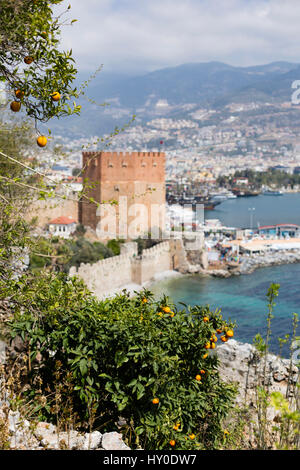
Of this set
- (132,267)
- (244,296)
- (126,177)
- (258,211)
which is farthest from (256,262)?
(258,211)

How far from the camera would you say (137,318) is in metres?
3.26

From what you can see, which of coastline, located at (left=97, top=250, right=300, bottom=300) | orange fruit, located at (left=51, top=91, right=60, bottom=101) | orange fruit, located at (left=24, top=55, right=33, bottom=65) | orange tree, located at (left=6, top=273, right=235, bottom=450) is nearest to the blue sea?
coastline, located at (left=97, top=250, right=300, bottom=300)

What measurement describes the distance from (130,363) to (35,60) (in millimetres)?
1909

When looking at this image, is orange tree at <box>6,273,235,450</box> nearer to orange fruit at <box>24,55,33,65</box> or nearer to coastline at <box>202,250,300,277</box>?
orange fruit at <box>24,55,33,65</box>

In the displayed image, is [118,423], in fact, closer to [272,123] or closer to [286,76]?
[272,123]

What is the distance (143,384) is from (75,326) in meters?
0.59

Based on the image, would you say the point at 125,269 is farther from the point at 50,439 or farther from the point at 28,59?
the point at 28,59

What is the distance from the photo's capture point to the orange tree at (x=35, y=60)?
8.40ft

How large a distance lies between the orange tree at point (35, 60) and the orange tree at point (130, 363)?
3.98 ft

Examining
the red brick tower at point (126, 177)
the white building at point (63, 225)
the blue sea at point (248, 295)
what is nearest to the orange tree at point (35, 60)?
the blue sea at point (248, 295)

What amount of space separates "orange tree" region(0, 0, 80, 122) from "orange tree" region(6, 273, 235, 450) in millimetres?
1214

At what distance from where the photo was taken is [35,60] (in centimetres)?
271

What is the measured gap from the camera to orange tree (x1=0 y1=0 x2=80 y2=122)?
2561mm
